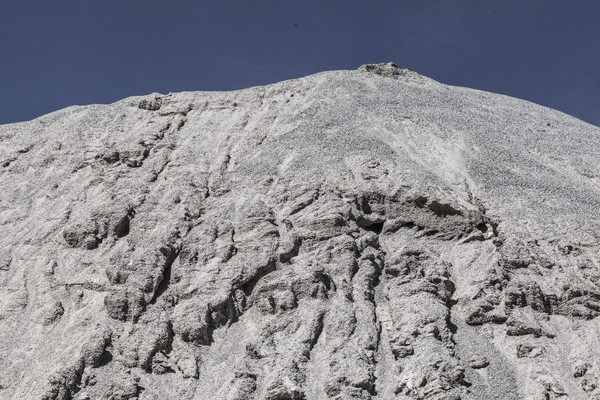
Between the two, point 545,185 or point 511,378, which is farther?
point 545,185

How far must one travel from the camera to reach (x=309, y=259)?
28.7 m

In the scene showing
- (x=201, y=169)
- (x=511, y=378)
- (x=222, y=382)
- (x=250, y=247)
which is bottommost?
(x=222, y=382)

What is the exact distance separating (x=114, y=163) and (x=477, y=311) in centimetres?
1813

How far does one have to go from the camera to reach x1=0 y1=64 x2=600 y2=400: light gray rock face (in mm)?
25016

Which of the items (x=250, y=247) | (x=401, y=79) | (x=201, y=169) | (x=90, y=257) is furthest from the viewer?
Result: (x=401, y=79)

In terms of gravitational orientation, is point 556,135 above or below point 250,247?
above

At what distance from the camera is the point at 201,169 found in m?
35.1

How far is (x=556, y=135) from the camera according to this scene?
39.5m

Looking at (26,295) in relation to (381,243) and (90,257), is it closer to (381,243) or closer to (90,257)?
(90,257)

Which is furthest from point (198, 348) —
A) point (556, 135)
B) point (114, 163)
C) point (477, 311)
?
point (556, 135)

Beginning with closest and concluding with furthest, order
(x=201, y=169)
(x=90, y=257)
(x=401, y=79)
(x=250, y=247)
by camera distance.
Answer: (x=250, y=247) → (x=90, y=257) → (x=201, y=169) → (x=401, y=79)

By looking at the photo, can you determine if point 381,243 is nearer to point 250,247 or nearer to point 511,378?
point 250,247

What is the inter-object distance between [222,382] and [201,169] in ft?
40.1

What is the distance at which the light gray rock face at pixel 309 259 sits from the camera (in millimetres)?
25016
